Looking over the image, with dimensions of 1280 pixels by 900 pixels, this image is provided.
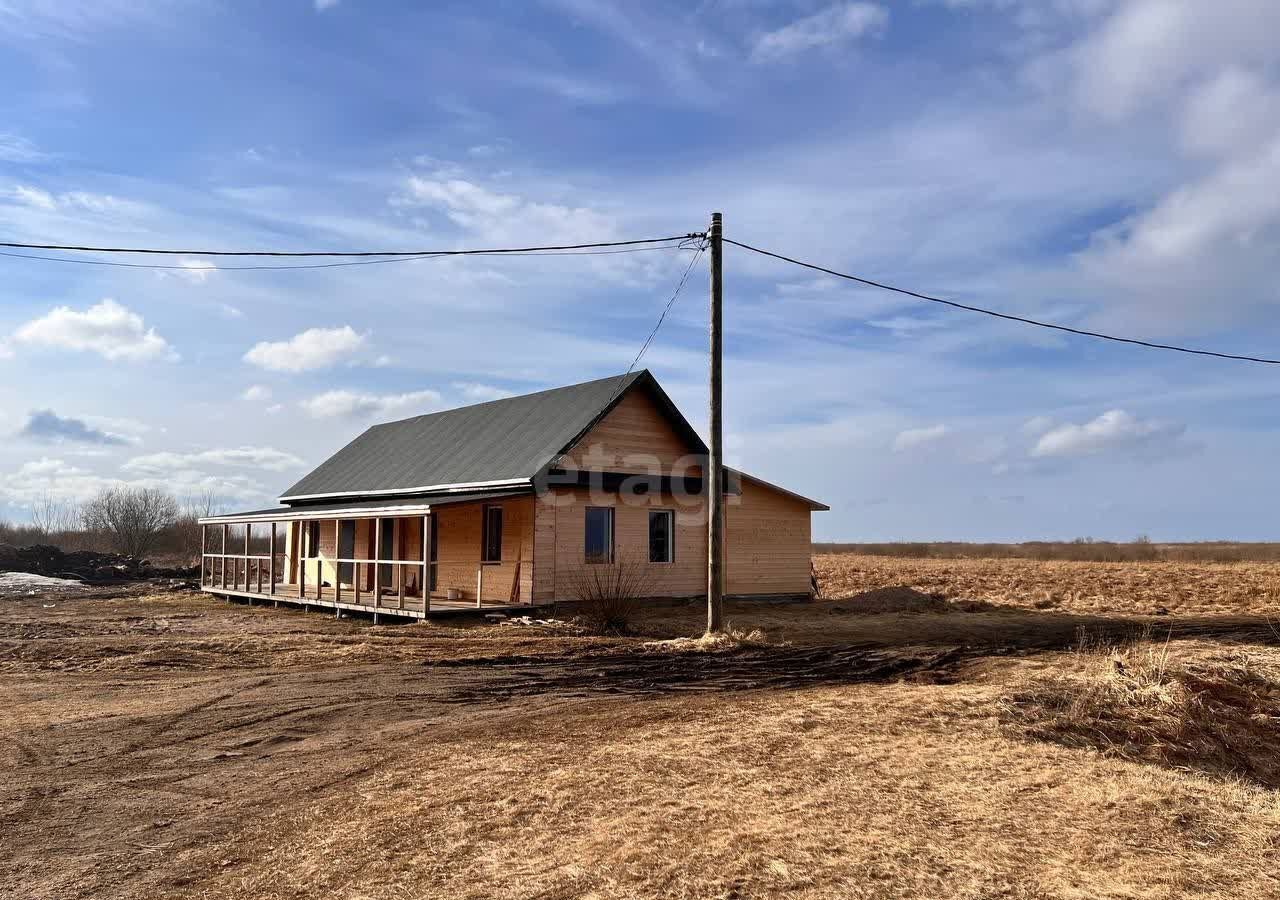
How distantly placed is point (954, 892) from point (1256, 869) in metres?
2.16

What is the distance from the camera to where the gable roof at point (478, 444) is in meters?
22.2

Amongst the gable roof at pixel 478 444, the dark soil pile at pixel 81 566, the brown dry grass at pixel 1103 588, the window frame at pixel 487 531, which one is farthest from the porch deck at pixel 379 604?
the dark soil pile at pixel 81 566

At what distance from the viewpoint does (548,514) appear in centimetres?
2106

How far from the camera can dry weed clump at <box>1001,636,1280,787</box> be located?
9461 mm

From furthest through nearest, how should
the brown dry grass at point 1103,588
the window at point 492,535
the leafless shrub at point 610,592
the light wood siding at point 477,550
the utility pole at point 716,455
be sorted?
the brown dry grass at point 1103,588 < the window at point 492,535 < the light wood siding at point 477,550 < the leafless shrub at point 610,592 < the utility pole at point 716,455

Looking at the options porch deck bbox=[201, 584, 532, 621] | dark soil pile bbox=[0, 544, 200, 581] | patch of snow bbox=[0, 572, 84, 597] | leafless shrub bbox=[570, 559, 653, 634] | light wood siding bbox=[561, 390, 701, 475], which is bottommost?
patch of snow bbox=[0, 572, 84, 597]

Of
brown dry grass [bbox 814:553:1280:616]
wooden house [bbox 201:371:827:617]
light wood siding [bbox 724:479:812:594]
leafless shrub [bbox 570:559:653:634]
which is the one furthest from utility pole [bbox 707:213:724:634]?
brown dry grass [bbox 814:553:1280:616]

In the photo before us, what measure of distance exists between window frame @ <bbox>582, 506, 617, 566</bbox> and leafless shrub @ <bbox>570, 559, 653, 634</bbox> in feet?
0.23

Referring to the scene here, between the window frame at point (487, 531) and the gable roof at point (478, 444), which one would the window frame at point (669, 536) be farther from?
the window frame at point (487, 531)

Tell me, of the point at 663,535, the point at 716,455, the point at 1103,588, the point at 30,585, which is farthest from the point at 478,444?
the point at 1103,588

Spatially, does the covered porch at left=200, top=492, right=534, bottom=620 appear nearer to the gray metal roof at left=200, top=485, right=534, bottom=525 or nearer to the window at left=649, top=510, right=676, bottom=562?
the gray metal roof at left=200, top=485, right=534, bottom=525

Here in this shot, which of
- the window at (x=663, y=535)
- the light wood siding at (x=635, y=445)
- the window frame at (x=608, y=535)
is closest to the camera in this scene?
the window frame at (x=608, y=535)

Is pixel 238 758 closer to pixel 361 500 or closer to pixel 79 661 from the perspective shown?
pixel 79 661

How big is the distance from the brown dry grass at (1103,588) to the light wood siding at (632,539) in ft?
20.3
